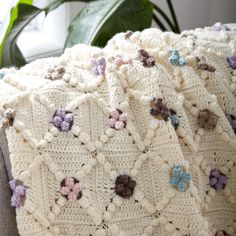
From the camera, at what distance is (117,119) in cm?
65

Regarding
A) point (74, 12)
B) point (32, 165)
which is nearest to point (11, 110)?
point (32, 165)

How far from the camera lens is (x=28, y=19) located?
1035mm

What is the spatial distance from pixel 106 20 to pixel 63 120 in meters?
0.42

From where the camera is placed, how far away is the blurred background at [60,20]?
4.27ft

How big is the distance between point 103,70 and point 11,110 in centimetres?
16

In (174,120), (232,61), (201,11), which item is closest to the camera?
(174,120)

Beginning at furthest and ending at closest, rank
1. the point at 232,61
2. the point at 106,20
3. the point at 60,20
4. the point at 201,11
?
the point at 201,11, the point at 60,20, the point at 106,20, the point at 232,61

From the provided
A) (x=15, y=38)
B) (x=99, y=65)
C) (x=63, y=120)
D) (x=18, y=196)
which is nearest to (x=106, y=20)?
(x=15, y=38)

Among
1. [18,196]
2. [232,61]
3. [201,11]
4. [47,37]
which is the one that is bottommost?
[201,11]

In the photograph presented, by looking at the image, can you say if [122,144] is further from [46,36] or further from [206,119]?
[46,36]

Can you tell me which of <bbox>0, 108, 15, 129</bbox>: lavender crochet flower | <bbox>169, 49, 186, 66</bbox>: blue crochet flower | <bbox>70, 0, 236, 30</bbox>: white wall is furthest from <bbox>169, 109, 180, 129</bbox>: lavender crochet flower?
<bbox>70, 0, 236, 30</bbox>: white wall

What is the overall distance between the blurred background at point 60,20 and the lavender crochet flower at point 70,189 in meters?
0.62

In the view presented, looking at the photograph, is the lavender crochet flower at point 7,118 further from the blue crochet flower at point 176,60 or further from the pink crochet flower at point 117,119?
the blue crochet flower at point 176,60

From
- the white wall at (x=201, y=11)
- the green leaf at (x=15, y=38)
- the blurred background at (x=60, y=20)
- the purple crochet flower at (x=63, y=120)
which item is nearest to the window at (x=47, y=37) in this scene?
the blurred background at (x=60, y=20)
